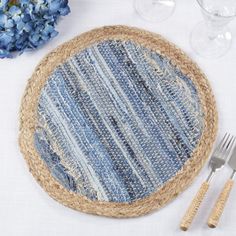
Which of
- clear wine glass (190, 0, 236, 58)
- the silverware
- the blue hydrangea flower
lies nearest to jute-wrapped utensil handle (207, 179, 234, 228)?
the silverware

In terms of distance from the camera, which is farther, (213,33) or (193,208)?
(213,33)

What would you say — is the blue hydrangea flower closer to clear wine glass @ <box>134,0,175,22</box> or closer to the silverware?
clear wine glass @ <box>134,0,175,22</box>

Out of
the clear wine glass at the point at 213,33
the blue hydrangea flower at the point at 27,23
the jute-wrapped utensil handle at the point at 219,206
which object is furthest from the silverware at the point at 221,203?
the blue hydrangea flower at the point at 27,23

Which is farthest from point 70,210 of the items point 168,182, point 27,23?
point 27,23

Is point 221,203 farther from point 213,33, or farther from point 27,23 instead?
point 27,23

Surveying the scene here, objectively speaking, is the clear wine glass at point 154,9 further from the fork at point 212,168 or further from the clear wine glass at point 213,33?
the fork at point 212,168

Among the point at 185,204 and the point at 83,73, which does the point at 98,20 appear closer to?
the point at 83,73
